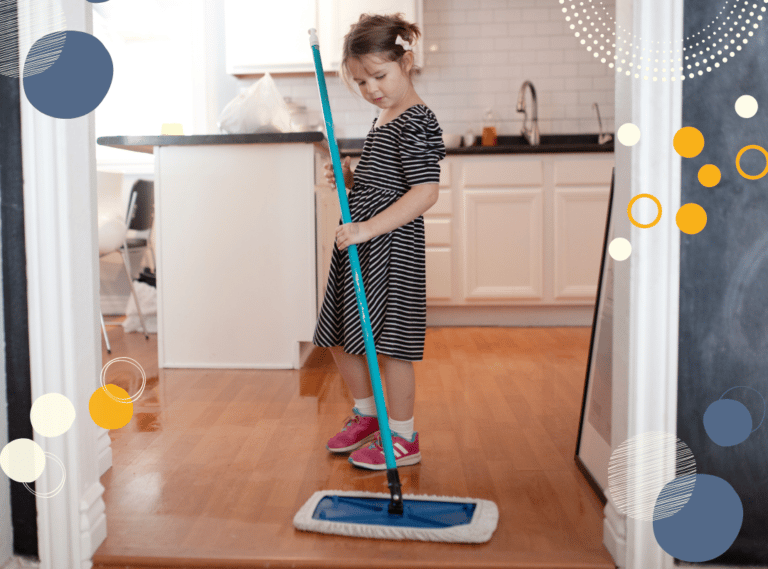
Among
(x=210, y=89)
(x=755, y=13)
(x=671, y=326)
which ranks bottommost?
(x=671, y=326)

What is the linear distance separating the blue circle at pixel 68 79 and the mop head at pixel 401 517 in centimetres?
73

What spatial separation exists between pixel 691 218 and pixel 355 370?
2.53 ft

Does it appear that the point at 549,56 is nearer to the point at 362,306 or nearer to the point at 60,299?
the point at 362,306

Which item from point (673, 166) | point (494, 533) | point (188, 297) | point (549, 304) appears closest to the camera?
point (673, 166)

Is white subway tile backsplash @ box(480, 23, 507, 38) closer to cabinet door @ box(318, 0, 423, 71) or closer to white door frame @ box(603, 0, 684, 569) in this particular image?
cabinet door @ box(318, 0, 423, 71)

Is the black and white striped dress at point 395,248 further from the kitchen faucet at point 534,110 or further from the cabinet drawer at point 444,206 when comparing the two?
the kitchen faucet at point 534,110

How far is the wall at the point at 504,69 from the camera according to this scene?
3660 millimetres

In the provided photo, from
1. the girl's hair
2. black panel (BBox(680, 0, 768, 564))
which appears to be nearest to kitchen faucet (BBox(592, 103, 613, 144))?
the girl's hair

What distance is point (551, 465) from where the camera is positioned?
135 cm

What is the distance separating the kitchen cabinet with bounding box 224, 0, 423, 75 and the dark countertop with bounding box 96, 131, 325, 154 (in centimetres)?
144

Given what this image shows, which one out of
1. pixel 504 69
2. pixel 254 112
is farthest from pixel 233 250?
pixel 504 69

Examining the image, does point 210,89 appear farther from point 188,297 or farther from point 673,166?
point 673,166

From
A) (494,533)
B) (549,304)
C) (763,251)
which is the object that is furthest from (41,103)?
(549,304)

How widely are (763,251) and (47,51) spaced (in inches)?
41.9
